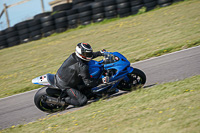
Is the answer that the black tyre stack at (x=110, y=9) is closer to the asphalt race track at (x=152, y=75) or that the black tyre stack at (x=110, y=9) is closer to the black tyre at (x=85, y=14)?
the black tyre at (x=85, y=14)

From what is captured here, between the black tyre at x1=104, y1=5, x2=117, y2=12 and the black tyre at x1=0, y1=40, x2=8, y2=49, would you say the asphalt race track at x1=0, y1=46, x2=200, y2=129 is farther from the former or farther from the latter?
the black tyre at x1=0, y1=40, x2=8, y2=49

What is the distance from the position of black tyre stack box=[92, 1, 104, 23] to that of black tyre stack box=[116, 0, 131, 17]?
1137 mm

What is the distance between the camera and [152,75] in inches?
294

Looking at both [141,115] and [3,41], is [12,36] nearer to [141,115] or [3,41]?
[3,41]

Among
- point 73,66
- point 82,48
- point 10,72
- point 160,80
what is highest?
point 82,48

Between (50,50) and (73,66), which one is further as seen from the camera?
(50,50)

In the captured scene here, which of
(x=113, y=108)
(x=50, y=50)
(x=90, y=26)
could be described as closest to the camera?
(x=113, y=108)

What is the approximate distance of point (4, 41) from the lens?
1761 cm

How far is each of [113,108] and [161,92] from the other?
1.13 metres

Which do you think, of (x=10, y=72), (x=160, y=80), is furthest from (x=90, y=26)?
(x=160, y=80)

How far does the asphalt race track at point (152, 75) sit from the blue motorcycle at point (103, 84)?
433 mm

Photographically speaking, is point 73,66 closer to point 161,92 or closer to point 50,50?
point 161,92

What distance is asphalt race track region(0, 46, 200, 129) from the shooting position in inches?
257

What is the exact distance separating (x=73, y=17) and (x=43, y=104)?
11510 mm
